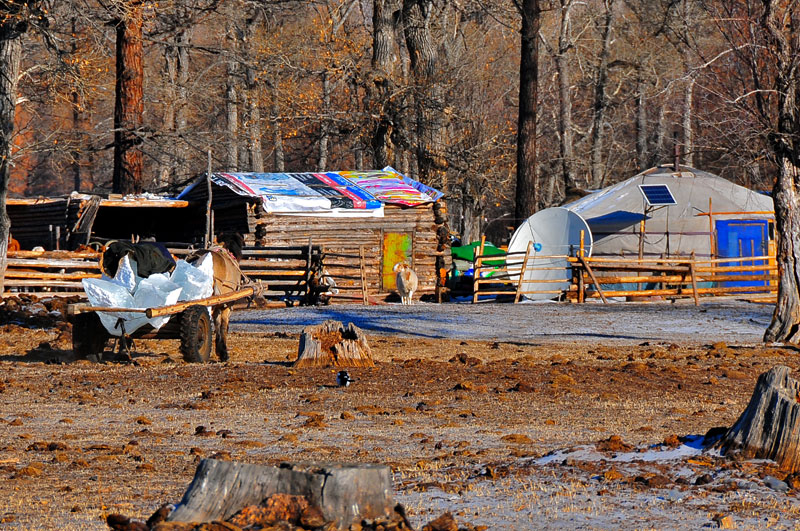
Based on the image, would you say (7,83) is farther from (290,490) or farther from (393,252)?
(290,490)

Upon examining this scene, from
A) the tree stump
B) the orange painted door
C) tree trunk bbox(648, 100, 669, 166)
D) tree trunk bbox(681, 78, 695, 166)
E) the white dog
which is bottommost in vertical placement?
the tree stump

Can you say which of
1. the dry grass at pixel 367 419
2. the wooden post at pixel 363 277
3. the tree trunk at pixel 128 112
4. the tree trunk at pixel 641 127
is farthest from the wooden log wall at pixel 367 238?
the tree trunk at pixel 641 127

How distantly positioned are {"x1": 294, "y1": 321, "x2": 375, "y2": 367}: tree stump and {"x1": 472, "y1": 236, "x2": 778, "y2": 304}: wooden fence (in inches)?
592

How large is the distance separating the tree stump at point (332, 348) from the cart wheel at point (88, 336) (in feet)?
9.07

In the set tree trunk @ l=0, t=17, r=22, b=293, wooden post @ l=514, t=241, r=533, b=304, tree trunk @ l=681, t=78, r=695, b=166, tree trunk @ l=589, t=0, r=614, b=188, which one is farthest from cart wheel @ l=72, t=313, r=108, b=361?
tree trunk @ l=589, t=0, r=614, b=188

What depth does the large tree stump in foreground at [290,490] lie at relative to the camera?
4945 mm

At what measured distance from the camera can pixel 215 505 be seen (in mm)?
4992

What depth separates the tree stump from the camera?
14.2 meters

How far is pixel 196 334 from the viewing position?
14492 millimetres

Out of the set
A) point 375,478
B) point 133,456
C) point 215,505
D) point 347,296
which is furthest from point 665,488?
point 347,296

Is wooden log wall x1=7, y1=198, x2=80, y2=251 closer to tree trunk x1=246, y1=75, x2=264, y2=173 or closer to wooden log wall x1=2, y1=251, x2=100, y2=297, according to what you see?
wooden log wall x1=2, y1=251, x2=100, y2=297

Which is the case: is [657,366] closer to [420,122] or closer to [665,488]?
[665,488]

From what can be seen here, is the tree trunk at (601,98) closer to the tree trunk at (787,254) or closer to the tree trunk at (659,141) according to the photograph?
the tree trunk at (659,141)

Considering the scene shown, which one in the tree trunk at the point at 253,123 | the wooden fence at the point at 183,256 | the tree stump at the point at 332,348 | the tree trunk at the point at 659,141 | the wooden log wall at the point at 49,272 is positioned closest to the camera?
the tree stump at the point at 332,348
